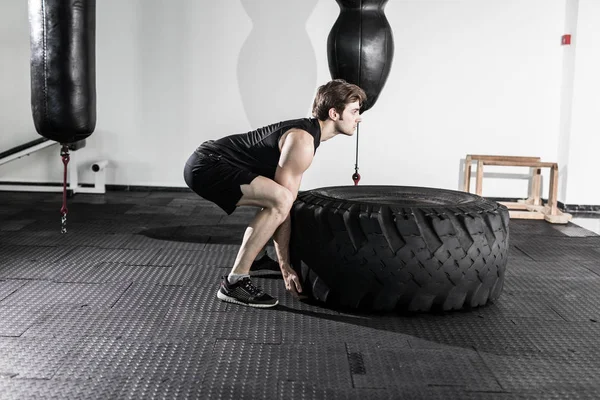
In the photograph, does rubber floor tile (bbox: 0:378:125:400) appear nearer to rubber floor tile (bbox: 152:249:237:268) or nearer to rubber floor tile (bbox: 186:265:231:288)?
rubber floor tile (bbox: 186:265:231:288)

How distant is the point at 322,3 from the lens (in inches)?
222

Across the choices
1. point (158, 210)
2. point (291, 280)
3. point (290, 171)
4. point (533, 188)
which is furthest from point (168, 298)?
point (533, 188)

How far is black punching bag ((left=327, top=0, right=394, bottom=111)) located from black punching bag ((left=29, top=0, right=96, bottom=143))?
4.67ft

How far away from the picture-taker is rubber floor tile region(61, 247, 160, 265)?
11.3 ft

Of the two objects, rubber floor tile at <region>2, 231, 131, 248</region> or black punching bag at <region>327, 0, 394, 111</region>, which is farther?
black punching bag at <region>327, 0, 394, 111</region>

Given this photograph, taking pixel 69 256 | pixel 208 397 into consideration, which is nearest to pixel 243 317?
pixel 208 397

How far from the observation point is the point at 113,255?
3559 millimetres

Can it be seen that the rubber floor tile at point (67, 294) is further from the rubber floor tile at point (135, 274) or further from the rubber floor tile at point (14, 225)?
the rubber floor tile at point (14, 225)

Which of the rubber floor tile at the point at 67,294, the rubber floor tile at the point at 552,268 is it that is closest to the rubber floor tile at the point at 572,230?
the rubber floor tile at the point at 552,268

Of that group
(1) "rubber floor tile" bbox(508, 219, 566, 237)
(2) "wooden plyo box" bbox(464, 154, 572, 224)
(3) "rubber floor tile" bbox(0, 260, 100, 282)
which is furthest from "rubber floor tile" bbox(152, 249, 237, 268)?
(2) "wooden plyo box" bbox(464, 154, 572, 224)

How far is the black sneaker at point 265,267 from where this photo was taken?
129 inches

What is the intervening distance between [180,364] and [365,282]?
80 centimetres

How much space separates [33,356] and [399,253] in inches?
50.4

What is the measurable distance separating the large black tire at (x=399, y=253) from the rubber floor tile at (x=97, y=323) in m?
0.65
